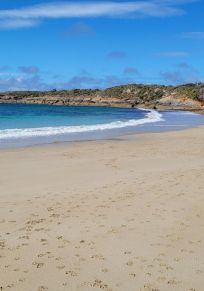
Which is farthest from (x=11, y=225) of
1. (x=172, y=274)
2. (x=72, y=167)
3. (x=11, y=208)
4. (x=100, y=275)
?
(x=72, y=167)

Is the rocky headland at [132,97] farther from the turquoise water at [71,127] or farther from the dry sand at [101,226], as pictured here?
the dry sand at [101,226]

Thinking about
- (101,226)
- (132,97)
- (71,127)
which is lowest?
(101,226)

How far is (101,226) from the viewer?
9.99m

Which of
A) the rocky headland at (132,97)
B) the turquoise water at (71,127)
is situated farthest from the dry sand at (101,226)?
the rocky headland at (132,97)

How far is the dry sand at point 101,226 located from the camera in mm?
7395

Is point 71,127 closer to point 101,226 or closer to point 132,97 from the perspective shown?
point 101,226

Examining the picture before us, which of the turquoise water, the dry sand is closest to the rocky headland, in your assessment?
the turquoise water

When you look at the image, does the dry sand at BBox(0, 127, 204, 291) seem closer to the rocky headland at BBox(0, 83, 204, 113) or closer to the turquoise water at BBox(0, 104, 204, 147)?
the turquoise water at BBox(0, 104, 204, 147)

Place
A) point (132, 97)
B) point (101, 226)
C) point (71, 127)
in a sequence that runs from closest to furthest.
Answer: point (101, 226) < point (71, 127) < point (132, 97)

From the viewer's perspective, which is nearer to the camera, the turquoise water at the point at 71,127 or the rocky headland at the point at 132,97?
the turquoise water at the point at 71,127

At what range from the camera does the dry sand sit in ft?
24.3

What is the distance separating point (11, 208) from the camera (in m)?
11.3

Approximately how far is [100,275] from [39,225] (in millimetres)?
2884

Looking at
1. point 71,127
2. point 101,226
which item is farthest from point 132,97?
point 101,226
